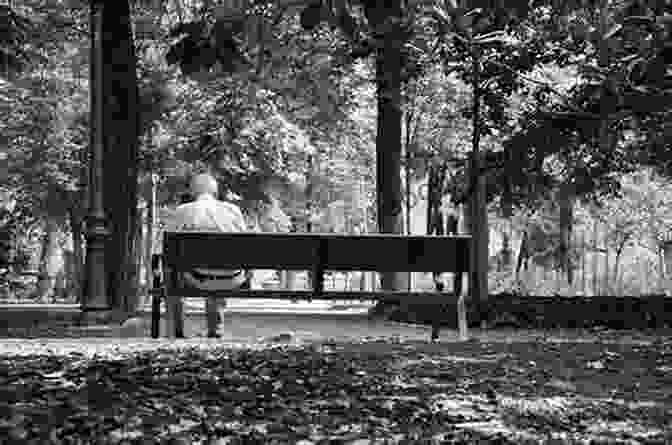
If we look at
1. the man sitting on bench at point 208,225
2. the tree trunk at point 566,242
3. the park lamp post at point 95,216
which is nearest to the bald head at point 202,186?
the man sitting on bench at point 208,225

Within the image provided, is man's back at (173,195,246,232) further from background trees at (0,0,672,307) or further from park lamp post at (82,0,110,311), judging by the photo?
park lamp post at (82,0,110,311)

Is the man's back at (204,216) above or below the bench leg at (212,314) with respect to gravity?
above

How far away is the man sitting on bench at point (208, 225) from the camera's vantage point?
31.6 ft

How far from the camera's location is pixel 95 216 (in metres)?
13.2

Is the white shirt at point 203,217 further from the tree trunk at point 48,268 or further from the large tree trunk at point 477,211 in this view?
the tree trunk at point 48,268

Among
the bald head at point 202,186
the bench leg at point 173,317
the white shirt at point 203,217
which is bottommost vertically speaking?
the bench leg at point 173,317

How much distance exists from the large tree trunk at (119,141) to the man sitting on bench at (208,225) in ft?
14.5

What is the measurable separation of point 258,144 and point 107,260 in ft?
39.7

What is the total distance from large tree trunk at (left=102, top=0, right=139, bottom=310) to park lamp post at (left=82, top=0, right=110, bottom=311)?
727mm

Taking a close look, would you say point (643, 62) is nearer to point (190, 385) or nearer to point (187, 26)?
point (187, 26)

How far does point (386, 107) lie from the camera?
18.2m

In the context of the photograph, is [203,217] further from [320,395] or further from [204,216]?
[320,395]

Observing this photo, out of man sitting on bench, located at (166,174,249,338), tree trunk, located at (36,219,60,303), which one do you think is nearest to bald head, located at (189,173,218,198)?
man sitting on bench, located at (166,174,249,338)

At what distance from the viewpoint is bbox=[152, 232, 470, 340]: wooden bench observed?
30.7ft
